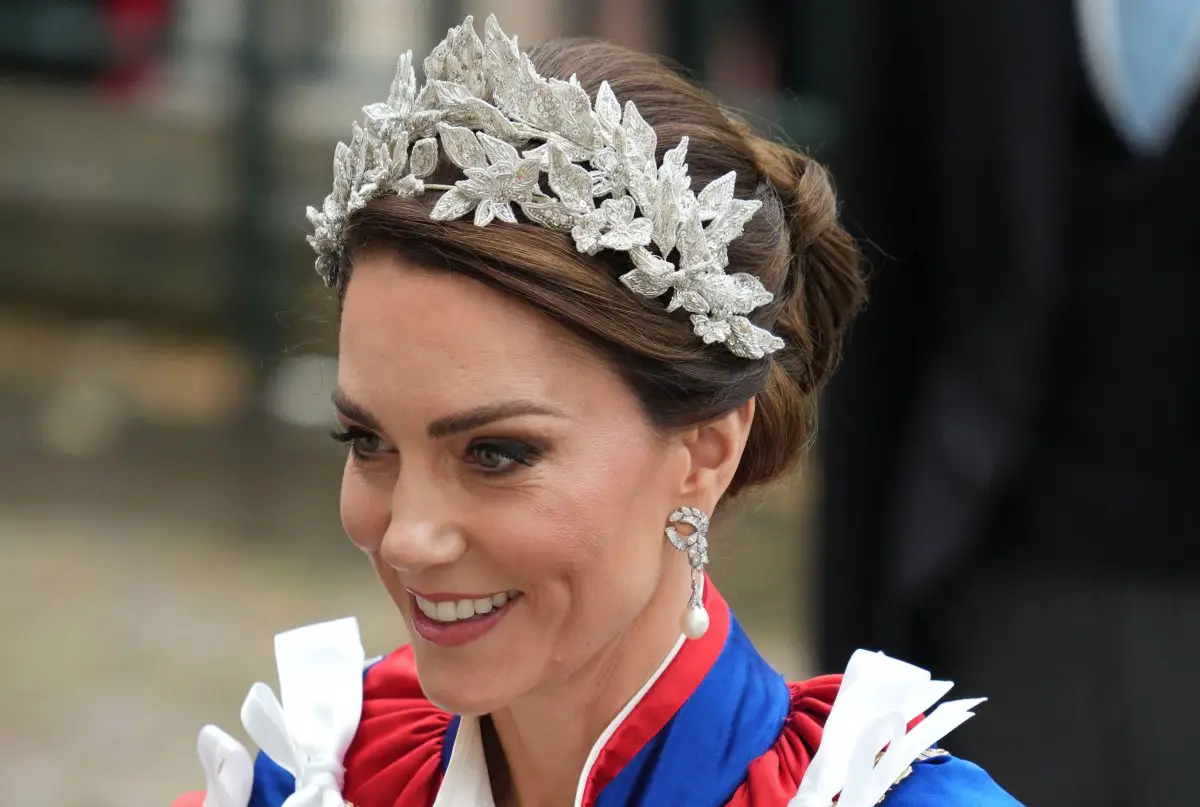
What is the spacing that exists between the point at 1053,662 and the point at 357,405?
3.92ft

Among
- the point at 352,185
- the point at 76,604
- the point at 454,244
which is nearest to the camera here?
the point at 454,244

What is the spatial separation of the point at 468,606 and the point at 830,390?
109cm

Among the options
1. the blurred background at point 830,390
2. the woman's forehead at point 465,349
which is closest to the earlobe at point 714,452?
the woman's forehead at point 465,349

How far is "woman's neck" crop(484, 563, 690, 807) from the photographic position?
1.30 metres

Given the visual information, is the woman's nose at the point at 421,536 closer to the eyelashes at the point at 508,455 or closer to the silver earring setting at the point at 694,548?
the eyelashes at the point at 508,455

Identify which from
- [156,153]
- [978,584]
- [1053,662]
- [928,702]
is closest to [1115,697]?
[1053,662]

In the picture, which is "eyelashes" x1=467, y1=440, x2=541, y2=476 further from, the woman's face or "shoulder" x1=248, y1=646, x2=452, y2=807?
"shoulder" x1=248, y1=646, x2=452, y2=807

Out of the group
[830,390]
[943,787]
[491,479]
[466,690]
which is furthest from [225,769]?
[830,390]

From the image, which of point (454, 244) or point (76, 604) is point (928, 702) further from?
point (76, 604)

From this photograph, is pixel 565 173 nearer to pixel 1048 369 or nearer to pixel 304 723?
pixel 304 723

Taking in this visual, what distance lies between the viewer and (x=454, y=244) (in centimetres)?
116

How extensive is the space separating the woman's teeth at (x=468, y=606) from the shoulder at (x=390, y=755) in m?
0.24

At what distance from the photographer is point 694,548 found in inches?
49.9

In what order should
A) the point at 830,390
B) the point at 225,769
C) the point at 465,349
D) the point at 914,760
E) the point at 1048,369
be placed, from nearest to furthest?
the point at 465,349 < the point at 914,760 < the point at 225,769 < the point at 1048,369 < the point at 830,390
